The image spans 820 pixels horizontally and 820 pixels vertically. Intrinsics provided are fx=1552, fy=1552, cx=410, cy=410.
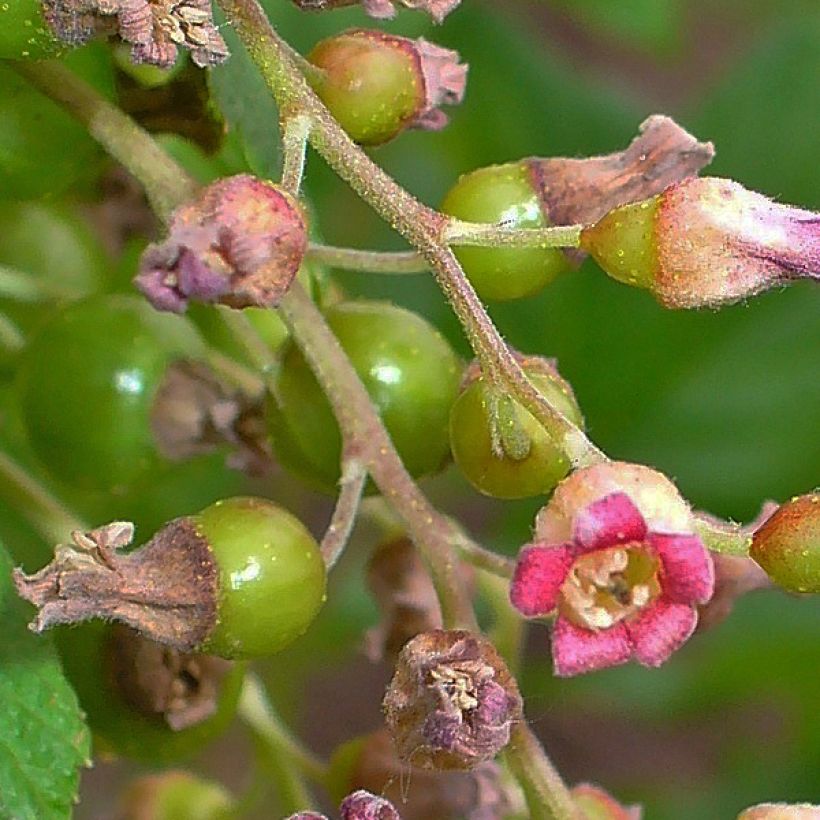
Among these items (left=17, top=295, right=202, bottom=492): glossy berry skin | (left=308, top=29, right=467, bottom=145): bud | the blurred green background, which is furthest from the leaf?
the blurred green background

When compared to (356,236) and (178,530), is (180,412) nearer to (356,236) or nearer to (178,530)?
(178,530)

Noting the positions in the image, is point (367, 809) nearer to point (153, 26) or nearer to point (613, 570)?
point (613, 570)

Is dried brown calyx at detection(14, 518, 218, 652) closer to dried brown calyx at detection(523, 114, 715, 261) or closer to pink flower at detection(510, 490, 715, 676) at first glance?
pink flower at detection(510, 490, 715, 676)

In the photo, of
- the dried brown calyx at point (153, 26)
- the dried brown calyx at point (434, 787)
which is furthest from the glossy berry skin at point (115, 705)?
the dried brown calyx at point (153, 26)

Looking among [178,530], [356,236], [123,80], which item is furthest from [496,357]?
[356,236]

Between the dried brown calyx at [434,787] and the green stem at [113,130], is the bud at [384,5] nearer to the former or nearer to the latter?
the green stem at [113,130]
